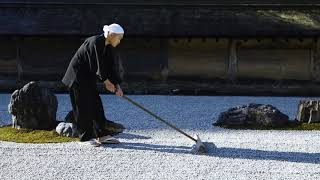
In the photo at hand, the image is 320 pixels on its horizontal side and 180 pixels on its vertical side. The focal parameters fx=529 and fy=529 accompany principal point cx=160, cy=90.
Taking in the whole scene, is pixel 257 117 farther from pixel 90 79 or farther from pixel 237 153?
pixel 90 79

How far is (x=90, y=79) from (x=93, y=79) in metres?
0.04

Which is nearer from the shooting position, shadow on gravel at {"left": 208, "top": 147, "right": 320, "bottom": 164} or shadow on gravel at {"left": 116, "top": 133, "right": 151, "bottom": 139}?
shadow on gravel at {"left": 208, "top": 147, "right": 320, "bottom": 164}

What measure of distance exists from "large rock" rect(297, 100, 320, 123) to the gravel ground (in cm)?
54

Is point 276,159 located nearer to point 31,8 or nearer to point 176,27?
point 176,27

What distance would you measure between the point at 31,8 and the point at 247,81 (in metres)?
5.59

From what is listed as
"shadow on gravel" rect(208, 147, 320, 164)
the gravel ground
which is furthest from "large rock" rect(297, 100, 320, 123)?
"shadow on gravel" rect(208, 147, 320, 164)

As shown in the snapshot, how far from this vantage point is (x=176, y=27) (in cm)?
1241

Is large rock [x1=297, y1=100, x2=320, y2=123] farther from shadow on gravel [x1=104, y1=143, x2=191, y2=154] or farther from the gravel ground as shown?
shadow on gravel [x1=104, y1=143, x2=191, y2=154]

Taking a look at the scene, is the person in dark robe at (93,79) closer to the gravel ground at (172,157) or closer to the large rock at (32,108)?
the gravel ground at (172,157)

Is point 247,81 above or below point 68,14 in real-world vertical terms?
below

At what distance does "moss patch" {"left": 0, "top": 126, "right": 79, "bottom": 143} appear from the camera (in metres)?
7.05

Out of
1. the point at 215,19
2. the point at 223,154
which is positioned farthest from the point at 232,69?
the point at 223,154

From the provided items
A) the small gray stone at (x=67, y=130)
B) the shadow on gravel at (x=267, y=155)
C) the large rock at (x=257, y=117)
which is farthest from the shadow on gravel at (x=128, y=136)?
the large rock at (x=257, y=117)

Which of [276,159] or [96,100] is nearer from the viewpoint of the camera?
[276,159]
